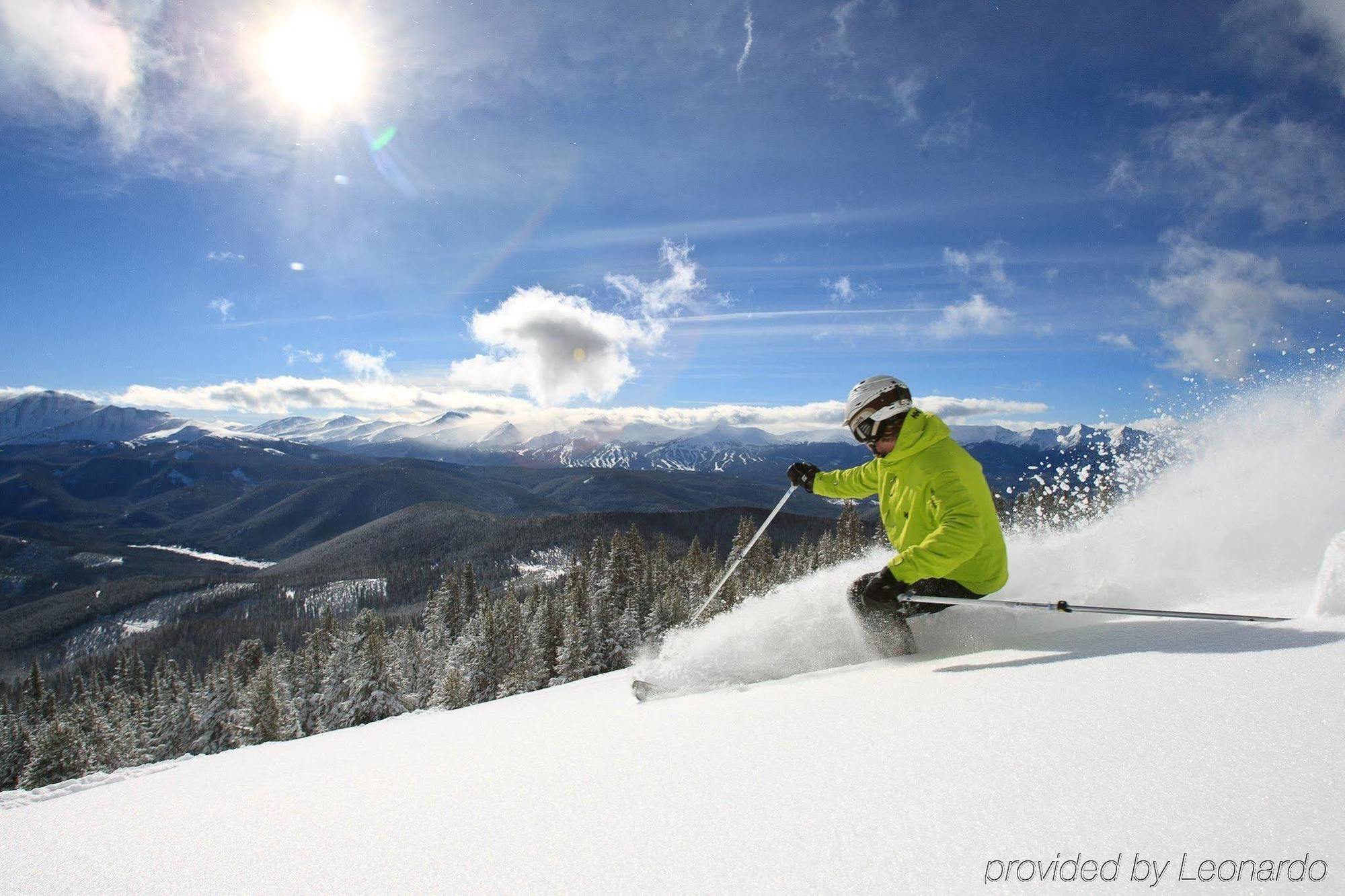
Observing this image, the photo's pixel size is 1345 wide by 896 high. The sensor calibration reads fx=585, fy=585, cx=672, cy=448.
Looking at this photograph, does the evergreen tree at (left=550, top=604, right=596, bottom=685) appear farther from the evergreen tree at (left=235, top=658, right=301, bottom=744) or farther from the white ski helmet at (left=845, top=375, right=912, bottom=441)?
the white ski helmet at (left=845, top=375, right=912, bottom=441)

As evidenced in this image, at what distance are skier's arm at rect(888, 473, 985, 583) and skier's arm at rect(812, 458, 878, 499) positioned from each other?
3.85ft

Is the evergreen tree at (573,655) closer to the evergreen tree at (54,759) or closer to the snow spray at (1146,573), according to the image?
the snow spray at (1146,573)

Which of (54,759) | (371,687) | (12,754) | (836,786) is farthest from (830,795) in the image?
(12,754)

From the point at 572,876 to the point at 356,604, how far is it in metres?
225

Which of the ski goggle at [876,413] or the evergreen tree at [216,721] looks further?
the evergreen tree at [216,721]

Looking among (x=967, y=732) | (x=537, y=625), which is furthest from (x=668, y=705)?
(x=537, y=625)

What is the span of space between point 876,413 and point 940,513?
3.77 ft

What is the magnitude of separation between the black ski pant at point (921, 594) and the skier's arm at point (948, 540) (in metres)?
0.28

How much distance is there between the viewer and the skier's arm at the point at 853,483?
7.19m

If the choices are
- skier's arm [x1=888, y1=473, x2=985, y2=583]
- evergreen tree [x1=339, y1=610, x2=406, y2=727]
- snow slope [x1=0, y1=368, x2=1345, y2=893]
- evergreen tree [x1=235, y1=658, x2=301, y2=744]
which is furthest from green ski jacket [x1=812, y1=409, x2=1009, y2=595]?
evergreen tree [x1=235, y1=658, x2=301, y2=744]

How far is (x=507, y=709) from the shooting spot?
6621 mm

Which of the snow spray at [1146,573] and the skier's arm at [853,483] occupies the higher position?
the skier's arm at [853,483]

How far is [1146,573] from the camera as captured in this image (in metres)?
6.73

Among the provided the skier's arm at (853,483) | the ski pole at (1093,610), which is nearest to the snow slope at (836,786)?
the ski pole at (1093,610)
